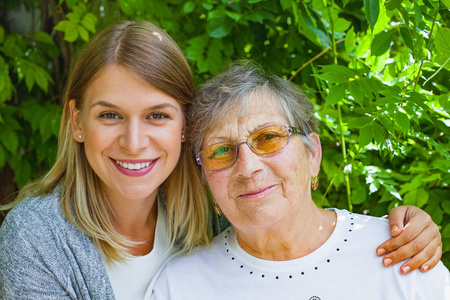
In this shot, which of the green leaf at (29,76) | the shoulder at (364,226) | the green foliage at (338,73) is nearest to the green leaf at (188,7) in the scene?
the green foliage at (338,73)

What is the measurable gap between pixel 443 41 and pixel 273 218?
0.93m

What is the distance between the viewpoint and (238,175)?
2.05 meters

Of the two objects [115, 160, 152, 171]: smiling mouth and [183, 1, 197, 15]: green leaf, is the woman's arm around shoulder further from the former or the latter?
[183, 1, 197, 15]: green leaf

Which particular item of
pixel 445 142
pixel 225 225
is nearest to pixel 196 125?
pixel 225 225

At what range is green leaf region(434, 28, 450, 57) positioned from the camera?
1.81 m

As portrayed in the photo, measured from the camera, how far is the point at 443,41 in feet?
6.01

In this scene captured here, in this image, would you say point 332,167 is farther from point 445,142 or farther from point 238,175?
point 238,175

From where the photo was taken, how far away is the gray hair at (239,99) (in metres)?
2.13

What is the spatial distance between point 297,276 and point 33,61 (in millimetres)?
2269

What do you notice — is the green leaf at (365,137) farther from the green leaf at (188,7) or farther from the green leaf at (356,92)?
the green leaf at (188,7)

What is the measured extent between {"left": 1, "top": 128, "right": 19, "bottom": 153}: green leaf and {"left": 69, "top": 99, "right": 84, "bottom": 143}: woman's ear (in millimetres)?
840

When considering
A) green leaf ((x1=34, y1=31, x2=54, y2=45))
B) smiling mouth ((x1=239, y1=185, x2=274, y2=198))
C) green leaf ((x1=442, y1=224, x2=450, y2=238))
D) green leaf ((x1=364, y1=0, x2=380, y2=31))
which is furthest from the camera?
green leaf ((x1=34, y1=31, x2=54, y2=45))

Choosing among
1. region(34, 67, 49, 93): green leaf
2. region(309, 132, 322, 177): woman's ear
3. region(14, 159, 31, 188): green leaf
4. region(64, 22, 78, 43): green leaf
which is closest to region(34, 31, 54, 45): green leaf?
region(34, 67, 49, 93): green leaf

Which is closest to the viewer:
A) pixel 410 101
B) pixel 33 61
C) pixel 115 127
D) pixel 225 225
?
pixel 410 101
